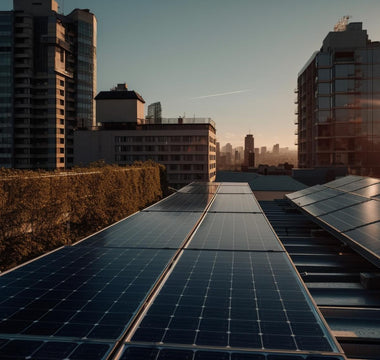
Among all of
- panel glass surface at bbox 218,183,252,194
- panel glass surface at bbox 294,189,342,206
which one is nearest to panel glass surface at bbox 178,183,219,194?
panel glass surface at bbox 218,183,252,194

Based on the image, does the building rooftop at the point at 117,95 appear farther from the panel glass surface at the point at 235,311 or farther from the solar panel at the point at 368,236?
the panel glass surface at the point at 235,311

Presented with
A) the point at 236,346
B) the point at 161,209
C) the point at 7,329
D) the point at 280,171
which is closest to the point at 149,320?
the point at 236,346

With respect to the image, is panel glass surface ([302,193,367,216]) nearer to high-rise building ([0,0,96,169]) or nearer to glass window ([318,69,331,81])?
glass window ([318,69,331,81])

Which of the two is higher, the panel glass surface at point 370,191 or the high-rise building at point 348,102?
the high-rise building at point 348,102

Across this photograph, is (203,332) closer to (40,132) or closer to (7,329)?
(7,329)

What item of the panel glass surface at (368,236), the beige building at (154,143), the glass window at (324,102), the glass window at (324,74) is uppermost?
the glass window at (324,74)

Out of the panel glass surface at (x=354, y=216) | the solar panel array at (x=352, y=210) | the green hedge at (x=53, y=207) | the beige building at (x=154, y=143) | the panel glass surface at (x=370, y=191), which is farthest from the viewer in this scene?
the beige building at (x=154, y=143)

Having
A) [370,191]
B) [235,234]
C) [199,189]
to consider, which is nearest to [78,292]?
[235,234]

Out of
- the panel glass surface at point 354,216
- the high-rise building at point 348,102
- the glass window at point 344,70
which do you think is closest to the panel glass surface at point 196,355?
the panel glass surface at point 354,216
